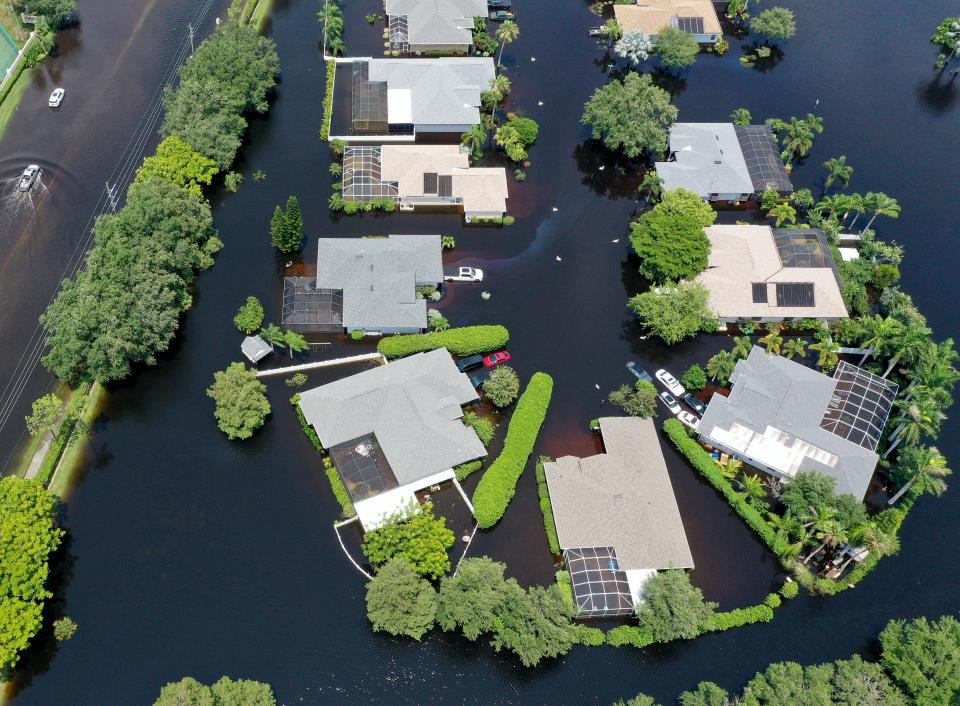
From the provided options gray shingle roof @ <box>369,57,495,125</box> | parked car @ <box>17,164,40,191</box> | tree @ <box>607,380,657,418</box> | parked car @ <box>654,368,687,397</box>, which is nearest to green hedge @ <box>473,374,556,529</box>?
tree @ <box>607,380,657,418</box>

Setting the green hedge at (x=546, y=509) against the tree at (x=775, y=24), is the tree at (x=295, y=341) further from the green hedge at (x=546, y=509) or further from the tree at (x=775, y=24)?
the tree at (x=775, y=24)

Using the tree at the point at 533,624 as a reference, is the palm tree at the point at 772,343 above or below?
above

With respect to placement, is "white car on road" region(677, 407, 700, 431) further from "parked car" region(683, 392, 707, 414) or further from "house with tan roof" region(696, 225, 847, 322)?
"house with tan roof" region(696, 225, 847, 322)

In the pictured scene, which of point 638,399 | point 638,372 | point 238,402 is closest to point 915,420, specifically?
point 638,399

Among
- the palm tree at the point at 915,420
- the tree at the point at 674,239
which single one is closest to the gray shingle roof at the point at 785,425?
the palm tree at the point at 915,420

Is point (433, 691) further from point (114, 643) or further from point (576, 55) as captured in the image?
point (576, 55)

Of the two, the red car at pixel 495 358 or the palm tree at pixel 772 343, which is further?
the palm tree at pixel 772 343

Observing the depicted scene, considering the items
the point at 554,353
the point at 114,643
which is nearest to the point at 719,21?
the point at 554,353
